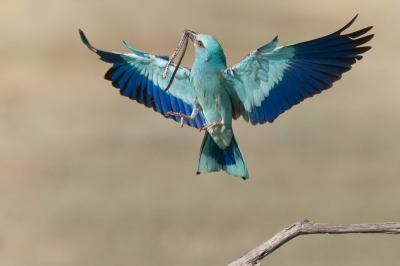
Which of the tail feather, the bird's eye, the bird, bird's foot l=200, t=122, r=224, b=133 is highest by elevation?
the bird's eye

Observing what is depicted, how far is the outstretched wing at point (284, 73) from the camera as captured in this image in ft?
13.2

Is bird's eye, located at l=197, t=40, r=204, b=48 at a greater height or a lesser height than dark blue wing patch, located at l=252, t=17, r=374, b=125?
greater

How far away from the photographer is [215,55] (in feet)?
13.6

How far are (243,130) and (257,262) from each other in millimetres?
8744

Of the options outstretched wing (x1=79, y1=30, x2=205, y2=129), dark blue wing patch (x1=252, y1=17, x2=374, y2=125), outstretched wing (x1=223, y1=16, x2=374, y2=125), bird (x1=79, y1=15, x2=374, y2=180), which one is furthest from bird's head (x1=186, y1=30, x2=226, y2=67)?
dark blue wing patch (x1=252, y1=17, x2=374, y2=125)

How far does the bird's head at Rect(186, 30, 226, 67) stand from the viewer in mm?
4086

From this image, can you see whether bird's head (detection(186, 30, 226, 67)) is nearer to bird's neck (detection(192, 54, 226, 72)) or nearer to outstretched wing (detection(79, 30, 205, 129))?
bird's neck (detection(192, 54, 226, 72))

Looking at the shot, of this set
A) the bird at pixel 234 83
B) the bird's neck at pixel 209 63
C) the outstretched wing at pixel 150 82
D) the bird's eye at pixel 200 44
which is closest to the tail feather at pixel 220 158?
the bird at pixel 234 83

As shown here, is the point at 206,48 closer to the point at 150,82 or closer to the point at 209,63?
the point at 209,63

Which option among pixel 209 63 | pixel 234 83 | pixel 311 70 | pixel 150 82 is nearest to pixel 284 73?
pixel 311 70

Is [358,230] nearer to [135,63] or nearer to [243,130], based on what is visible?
[135,63]

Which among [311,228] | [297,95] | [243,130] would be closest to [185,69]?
[297,95]

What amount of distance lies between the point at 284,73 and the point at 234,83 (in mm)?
315

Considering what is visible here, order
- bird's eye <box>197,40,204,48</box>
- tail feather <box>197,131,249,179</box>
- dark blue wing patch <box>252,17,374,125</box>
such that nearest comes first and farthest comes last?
dark blue wing patch <box>252,17,374,125</box> → bird's eye <box>197,40,204,48</box> → tail feather <box>197,131,249,179</box>
